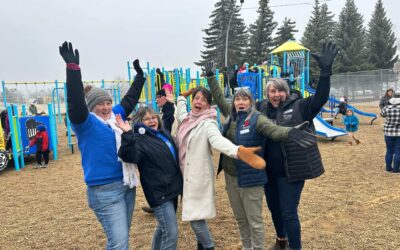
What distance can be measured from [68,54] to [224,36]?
4028 centimetres

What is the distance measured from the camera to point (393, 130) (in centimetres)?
640

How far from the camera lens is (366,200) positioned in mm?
5012

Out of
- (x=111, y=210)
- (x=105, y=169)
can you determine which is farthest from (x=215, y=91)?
(x=111, y=210)

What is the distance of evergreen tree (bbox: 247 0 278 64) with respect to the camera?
4019 cm

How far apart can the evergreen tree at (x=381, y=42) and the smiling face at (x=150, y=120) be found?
4336 centimetres

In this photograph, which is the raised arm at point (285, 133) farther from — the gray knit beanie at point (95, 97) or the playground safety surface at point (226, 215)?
the playground safety surface at point (226, 215)

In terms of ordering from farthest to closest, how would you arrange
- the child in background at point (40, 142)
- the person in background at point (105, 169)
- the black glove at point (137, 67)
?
the child in background at point (40, 142) → the black glove at point (137, 67) → the person in background at point (105, 169)

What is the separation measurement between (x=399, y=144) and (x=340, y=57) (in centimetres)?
3682

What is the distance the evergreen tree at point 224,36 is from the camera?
1610 inches

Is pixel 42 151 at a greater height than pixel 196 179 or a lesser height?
lesser

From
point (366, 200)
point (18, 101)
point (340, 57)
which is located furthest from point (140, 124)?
point (340, 57)

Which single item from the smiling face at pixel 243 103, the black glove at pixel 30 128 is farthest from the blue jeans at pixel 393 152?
the black glove at pixel 30 128

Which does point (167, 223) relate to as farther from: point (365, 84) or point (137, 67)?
point (365, 84)

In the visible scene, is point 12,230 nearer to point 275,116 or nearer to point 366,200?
point 275,116
